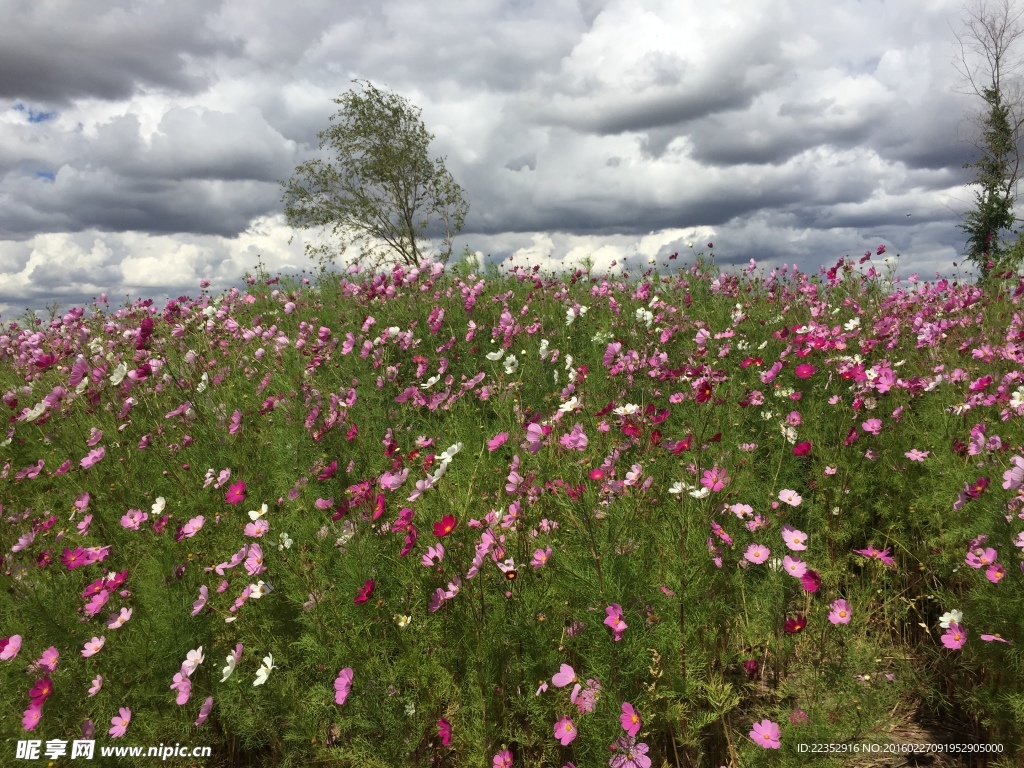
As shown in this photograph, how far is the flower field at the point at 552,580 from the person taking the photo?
1867 mm

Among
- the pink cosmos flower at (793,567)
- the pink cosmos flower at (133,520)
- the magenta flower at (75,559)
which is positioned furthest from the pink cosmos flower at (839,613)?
the pink cosmos flower at (133,520)

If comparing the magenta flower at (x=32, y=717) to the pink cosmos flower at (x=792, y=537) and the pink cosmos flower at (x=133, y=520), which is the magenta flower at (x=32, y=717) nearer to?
the pink cosmos flower at (x=133, y=520)

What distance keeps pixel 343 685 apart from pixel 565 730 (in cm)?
72

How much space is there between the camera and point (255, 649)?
2260 mm

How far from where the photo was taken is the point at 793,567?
2.25m

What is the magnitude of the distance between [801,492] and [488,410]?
7.20 ft

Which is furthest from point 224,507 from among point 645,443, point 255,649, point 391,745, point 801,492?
point 801,492

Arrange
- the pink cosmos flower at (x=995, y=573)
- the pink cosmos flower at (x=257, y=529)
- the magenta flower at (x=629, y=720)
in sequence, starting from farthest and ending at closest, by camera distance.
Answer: the pink cosmos flower at (x=257, y=529), the pink cosmos flower at (x=995, y=573), the magenta flower at (x=629, y=720)

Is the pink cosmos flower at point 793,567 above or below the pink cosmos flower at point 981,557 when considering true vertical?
below

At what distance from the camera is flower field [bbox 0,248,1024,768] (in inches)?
73.5

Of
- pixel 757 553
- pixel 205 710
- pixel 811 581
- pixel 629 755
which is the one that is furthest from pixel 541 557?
pixel 205 710

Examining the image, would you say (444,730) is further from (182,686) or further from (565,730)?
(182,686)

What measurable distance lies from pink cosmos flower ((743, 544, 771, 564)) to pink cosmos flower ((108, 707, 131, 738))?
231 cm

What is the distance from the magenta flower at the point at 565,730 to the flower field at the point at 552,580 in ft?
0.04
